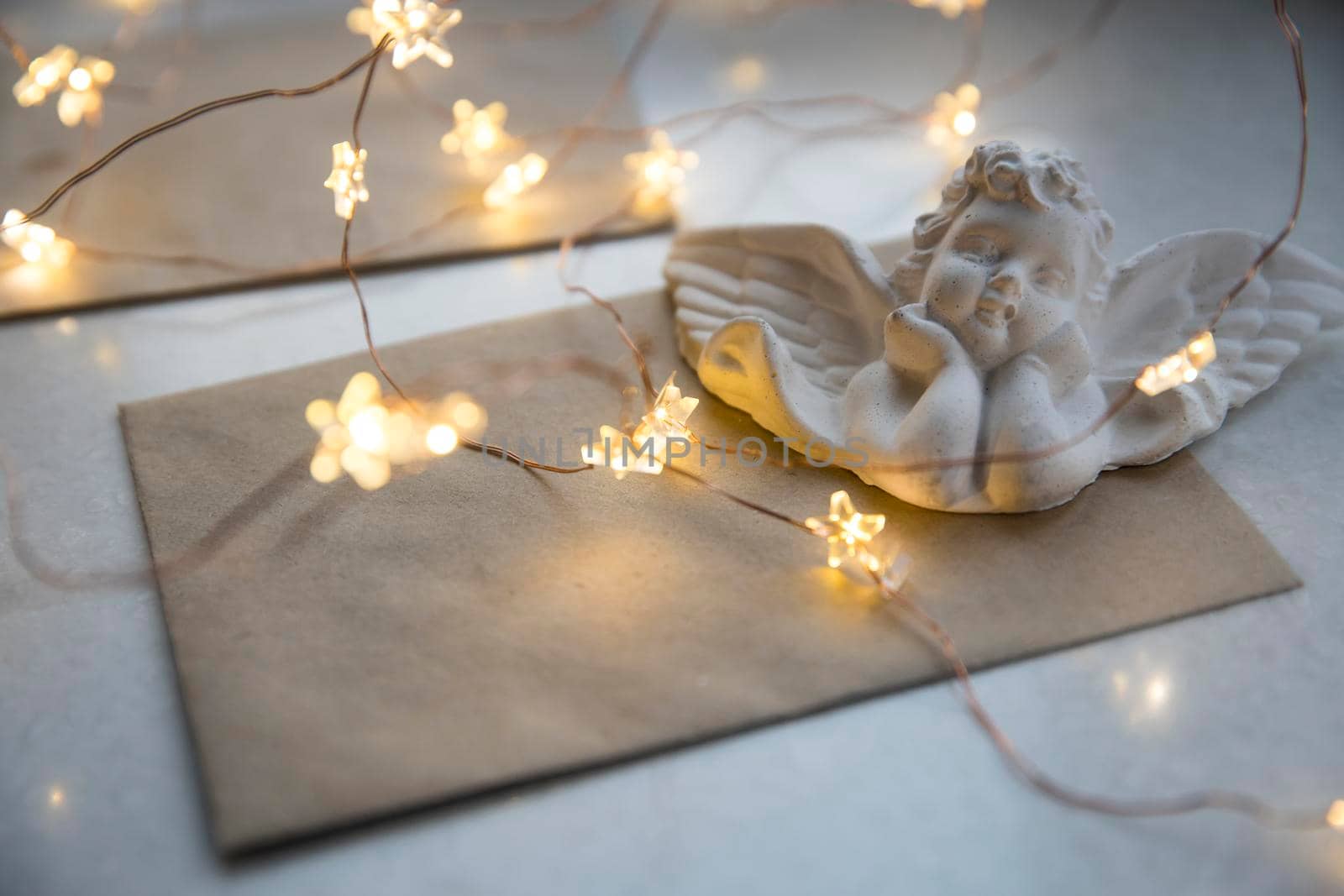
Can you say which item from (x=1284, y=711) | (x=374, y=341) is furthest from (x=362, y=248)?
(x=1284, y=711)

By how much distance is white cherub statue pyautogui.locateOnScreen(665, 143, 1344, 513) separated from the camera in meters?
1.65

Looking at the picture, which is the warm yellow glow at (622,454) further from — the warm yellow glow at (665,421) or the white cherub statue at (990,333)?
the white cherub statue at (990,333)

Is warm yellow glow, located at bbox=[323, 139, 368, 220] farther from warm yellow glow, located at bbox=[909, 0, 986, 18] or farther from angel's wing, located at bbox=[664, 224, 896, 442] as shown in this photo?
warm yellow glow, located at bbox=[909, 0, 986, 18]

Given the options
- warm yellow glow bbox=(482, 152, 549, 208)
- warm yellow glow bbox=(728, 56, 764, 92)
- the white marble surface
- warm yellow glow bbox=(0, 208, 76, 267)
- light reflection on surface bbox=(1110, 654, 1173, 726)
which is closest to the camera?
the white marble surface

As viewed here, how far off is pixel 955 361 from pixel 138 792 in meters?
1.14

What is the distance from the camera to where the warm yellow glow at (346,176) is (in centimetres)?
183

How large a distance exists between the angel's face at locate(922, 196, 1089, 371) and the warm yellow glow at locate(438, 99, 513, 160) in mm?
1049

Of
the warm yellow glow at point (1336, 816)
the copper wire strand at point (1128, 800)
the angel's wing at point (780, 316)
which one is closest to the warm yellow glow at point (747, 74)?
the angel's wing at point (780, 316)

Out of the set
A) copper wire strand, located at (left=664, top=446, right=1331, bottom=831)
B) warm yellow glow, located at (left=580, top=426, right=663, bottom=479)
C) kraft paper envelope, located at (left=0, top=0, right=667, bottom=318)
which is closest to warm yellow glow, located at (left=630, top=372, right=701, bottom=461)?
warm yellow glow, located at (left=580, top=426, right=663, bottom=479)

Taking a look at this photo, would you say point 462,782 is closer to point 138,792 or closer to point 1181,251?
point 138,792

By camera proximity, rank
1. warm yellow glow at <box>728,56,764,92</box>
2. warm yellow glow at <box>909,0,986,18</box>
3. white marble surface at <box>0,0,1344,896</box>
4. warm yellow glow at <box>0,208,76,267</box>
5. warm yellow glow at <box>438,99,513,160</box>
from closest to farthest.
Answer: white marble surface at <box>0,0,1344,896</box>, warm yellow glow at <box>0,208,76,267</box>, warm yellow glow at <box>438,99,513,160</box>, warm yellow glow at <box>909,0,986,18</box>, warm yellow glow at <box>728,56,764,92</box>

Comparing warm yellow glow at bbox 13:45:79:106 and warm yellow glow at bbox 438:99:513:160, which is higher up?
warm yellow glow at bbox 13:45:79:106

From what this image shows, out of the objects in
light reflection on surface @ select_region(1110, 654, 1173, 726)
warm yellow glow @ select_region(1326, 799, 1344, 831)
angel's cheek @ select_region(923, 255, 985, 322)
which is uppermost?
angel's cheek @ select_region(923, 255, 985, 322)

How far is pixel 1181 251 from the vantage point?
6.14 feet
